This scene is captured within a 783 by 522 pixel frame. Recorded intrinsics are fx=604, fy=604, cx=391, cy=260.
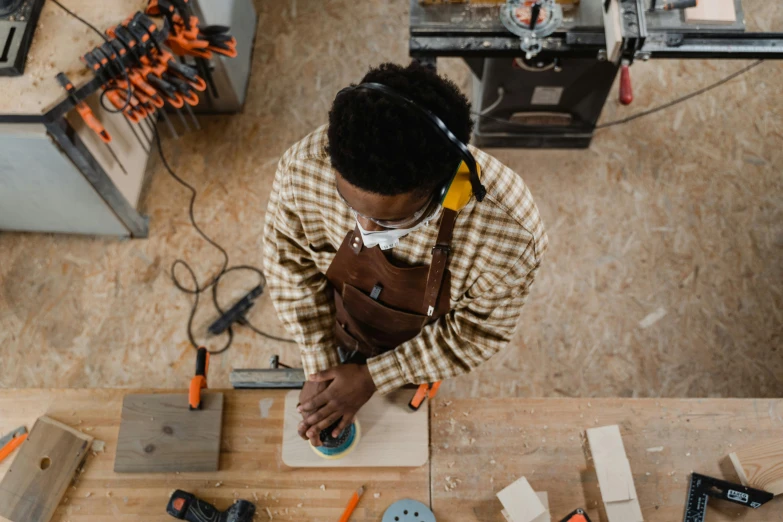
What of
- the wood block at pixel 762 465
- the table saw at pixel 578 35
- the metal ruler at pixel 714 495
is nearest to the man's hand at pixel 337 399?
the metal ruler at pixel 714 495

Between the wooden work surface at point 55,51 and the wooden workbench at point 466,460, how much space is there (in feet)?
3.22

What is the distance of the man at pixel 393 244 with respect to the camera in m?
1.04

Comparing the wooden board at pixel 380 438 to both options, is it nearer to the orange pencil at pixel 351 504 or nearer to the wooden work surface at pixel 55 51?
the orange pencil at pixel 351 504

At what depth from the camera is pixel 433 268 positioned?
4.69ft

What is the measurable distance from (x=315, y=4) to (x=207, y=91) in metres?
1.00

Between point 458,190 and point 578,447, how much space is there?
848 millimetres

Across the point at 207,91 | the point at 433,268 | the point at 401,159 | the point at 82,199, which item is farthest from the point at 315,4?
the point at 401,159

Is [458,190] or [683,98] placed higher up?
[458,190]

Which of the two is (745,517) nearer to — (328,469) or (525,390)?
(328,469)

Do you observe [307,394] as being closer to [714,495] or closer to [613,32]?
[714,495]

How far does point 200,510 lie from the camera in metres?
1.51

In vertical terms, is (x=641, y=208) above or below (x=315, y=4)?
below

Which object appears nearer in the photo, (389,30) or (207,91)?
(207,91)

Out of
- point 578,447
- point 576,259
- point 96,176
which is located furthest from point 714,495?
point 96,176
